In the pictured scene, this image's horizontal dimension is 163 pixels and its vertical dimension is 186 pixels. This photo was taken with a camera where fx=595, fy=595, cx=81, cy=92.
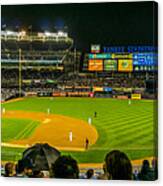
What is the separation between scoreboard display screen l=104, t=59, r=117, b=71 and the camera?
467cm

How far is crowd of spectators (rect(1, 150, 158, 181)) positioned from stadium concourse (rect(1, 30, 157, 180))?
23mm

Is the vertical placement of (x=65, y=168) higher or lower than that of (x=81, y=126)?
lower

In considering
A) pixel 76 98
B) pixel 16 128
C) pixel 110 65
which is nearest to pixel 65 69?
pixel 76 98

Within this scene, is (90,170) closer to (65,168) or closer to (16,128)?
(65,168)

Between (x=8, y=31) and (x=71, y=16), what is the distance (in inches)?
20.9

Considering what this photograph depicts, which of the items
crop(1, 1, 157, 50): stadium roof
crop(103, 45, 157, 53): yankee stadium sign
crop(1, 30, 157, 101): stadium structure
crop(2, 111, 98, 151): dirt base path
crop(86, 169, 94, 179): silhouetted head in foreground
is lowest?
crop(86, 169, 94, 179): silhouetted head in foreground

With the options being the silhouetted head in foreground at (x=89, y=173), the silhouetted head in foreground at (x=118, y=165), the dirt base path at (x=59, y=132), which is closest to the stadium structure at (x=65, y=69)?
the dirt base path at (x=59, y=132)

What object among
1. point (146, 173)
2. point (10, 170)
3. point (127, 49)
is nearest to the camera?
point (146, 173)

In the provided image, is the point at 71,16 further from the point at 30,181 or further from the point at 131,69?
the point at 30,181

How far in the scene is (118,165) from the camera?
15.0 ft

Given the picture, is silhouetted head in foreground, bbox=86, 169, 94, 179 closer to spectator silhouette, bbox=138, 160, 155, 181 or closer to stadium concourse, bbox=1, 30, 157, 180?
stadium concourse, bbox=1, 30, 157, 180

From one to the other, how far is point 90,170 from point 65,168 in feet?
0.65

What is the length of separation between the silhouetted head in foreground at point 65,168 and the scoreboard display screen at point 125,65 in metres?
0.80

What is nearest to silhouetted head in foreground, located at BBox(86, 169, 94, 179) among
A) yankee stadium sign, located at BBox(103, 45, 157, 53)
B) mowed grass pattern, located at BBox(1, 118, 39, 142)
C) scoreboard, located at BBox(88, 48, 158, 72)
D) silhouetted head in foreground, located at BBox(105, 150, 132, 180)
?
silhouetted head in foreground, located at BBox(105, 150, 132, 180)
